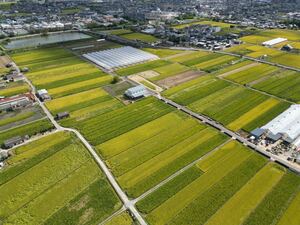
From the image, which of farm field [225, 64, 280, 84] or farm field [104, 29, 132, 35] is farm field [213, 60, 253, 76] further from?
farm field [104, 29, 132, 35]

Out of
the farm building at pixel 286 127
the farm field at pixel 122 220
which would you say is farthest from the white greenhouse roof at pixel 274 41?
the farm field at pixel 122 220

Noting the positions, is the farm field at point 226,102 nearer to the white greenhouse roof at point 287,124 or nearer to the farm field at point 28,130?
the white greenhouse roof at point 287,124

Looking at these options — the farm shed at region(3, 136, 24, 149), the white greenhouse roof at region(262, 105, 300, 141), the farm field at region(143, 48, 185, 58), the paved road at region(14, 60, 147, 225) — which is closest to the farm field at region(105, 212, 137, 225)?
the paved road at region(14, 60, 147, 225)

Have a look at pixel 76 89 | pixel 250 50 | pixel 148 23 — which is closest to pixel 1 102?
pixel 76 89

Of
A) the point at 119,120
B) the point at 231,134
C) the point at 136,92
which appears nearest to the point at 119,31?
the point at 136,92

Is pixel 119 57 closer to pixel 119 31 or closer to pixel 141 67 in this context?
pixel 141 67
